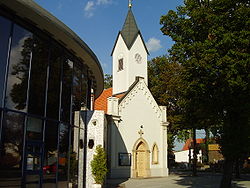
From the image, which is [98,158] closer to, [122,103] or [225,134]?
[225,134]

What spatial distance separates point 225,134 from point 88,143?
7.41 meters

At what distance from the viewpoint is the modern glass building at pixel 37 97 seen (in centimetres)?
866

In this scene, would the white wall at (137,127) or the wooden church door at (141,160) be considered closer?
the white wall at (137,127)

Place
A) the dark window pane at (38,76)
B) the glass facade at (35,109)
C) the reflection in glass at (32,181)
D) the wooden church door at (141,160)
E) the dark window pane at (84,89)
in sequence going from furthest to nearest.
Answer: the wooden church door at (141,160) → the dark window pane at (84,89) → the dark window pane at (38,76) → the reflection in glass at (32,181) → the glass facade at (35,109)

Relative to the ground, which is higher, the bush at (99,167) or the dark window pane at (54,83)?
the dark window pane at (54,83)

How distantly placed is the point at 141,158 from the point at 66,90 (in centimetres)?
1508

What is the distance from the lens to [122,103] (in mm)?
25484

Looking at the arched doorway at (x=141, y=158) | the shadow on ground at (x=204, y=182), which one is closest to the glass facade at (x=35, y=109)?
the shadow on ground at (x=204, y=182)

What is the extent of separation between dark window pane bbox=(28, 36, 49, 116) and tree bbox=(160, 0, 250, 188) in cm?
693

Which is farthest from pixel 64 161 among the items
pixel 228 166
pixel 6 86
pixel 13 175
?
A: pixel 228 166

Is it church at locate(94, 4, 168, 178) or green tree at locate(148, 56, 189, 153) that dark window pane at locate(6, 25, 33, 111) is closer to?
church at locate(94, 4, 168, 178)

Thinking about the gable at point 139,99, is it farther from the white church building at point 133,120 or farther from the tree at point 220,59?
the tree at point 220,59

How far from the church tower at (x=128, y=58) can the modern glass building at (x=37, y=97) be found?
1577 cm

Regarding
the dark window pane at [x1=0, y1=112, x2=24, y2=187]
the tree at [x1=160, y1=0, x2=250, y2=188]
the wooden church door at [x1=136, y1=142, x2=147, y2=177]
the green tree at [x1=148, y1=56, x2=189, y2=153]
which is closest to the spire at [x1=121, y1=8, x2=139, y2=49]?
the green tree at [x1=148, y1=56, x2=189, y2=153]
